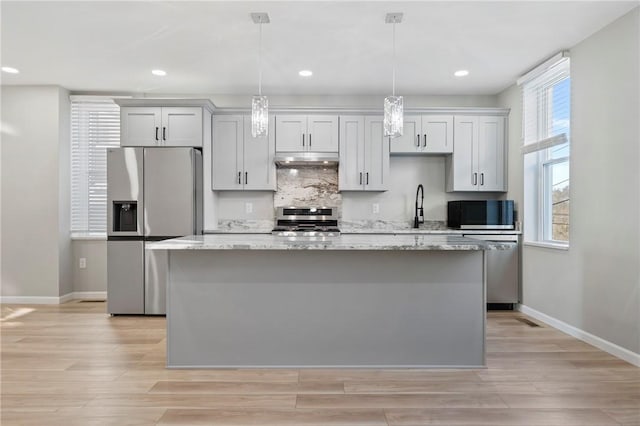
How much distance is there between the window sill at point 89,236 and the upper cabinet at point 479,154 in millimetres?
4354

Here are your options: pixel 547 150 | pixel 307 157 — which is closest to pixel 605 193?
pixel 547 150

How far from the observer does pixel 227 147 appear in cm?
493

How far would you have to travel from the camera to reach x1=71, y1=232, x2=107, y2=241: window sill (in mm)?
5141

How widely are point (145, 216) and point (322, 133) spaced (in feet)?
7.20

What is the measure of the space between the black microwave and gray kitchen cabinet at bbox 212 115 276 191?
2.30 m

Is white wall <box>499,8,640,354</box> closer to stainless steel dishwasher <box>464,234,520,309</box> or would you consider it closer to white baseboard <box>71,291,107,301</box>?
stainless steel dishwasher <box>464,234,520,309</box>

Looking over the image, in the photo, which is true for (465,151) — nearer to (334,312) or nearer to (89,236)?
(334,312)

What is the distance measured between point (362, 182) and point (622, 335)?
287 cm

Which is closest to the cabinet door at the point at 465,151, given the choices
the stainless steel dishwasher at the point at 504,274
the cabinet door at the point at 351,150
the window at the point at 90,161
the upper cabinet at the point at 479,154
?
the upper cabinet at the point at 479,154

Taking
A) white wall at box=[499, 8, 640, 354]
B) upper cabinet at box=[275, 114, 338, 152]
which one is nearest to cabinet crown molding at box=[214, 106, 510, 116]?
upper cabinet at box=[275, 114, 338, 152]

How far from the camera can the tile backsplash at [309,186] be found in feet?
17.4

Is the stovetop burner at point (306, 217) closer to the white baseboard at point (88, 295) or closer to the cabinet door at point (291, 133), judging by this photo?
the cabinet door at point (291, 133)

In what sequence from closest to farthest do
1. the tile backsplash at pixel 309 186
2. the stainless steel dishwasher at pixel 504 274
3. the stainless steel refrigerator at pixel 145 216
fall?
the stainless steel refrigerator at pixel 145 216, the stainless steel dishwasher at pixel 504 274, the tile backsplash at pixel 309 186

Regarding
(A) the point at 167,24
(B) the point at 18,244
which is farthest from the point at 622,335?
(B) the point at 18,244
